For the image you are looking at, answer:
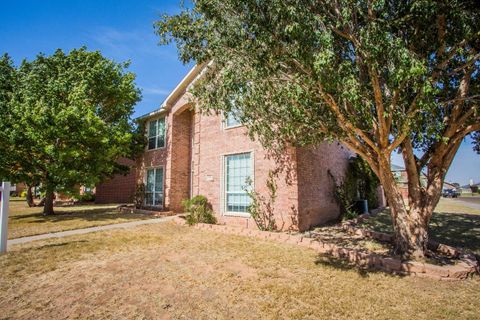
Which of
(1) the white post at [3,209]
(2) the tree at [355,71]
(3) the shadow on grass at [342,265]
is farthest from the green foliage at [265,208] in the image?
(1) the white post at [3,209]

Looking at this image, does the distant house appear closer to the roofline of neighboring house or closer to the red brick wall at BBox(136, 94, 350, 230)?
the red brick wall at BBox(136, 94, 350, 230)

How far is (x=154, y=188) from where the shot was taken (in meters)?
16.9

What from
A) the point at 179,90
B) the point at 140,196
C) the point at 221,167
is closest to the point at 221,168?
the point at 221,167

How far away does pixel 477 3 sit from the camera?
4555mm

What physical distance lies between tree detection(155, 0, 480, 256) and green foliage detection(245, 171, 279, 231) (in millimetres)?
3077

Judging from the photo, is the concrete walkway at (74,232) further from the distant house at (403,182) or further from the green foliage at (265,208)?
the distant house at (403,182)

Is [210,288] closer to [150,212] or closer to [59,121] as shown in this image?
[150,212]

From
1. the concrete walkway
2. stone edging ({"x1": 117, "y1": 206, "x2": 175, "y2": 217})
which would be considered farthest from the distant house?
stone edging ({"x1": 117, "y1": 206, "x2": 175, "y2": 217})

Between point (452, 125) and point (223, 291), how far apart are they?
6.51 m

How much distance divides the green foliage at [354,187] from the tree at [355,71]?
6.23 meters

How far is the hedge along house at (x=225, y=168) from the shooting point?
986 cm

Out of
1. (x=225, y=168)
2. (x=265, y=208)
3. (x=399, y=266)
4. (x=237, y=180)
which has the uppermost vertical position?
(x=225, y=168)

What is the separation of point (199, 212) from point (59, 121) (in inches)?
341

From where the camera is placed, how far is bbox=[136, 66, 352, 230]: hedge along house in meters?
9.86
